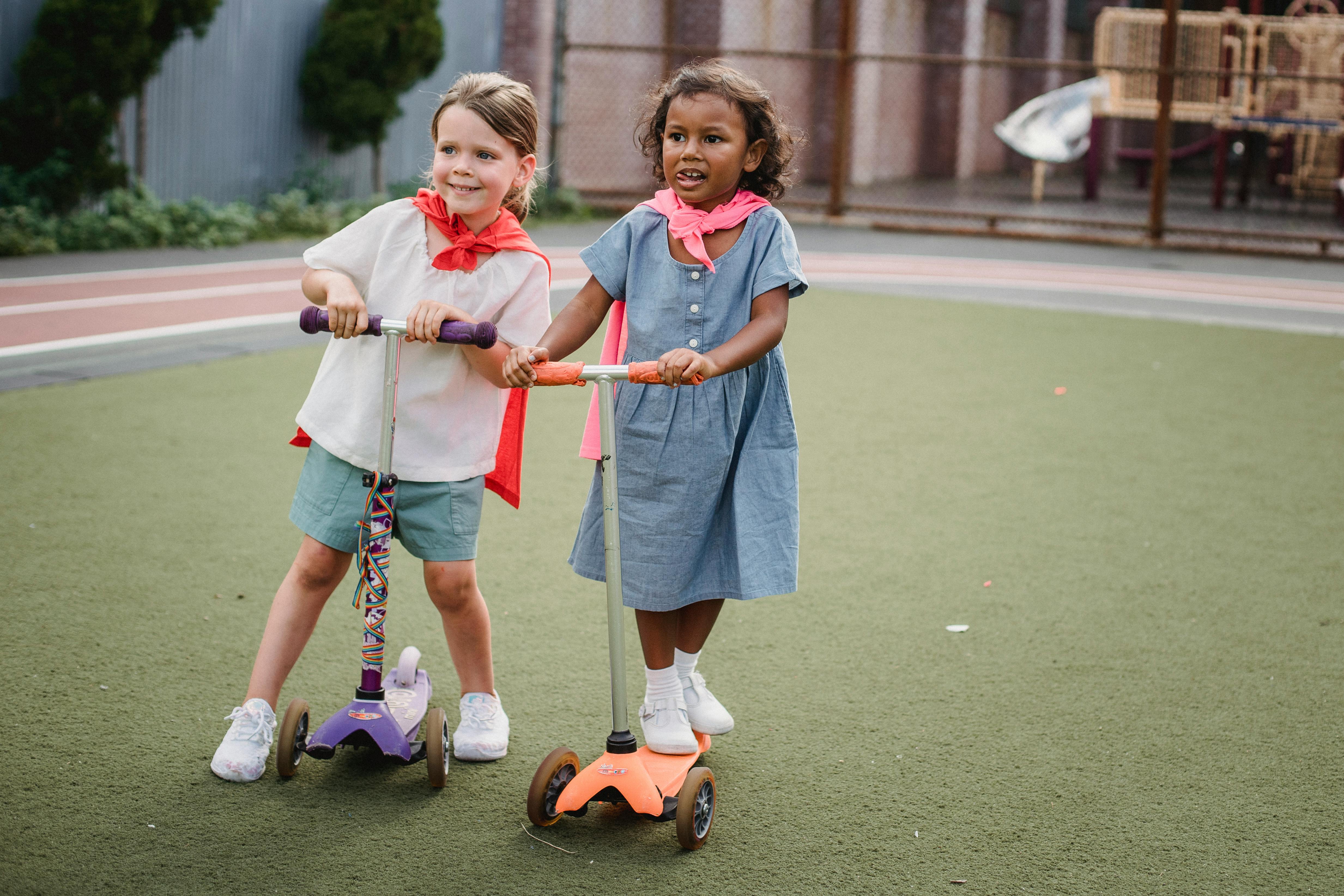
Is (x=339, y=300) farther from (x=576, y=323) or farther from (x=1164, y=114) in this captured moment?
(x=1164, y=114)

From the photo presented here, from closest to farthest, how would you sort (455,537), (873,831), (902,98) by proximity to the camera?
(873,831) < (455,537) < (902,98)

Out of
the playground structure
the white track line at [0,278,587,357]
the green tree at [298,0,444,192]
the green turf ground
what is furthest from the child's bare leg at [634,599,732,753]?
the playground structure

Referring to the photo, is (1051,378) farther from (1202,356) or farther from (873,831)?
(873,831)

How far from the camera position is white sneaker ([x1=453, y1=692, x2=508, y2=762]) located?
9.07 ft

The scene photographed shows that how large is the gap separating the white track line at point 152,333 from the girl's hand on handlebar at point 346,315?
396cm

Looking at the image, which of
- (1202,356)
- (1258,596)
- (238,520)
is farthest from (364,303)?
(1202,356)

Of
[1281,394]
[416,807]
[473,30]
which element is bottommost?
[416,807]

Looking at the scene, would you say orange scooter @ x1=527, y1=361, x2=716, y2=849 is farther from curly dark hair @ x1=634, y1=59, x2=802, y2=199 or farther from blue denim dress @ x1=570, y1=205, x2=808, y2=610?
curly dark hair @ x1=634, y1=59, x2=802, y2=199

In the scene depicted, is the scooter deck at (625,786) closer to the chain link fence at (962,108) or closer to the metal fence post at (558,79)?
the chain link fence at (962,108)

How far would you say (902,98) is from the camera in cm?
2156

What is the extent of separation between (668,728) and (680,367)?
0.84 metres

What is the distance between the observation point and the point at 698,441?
2613 mm

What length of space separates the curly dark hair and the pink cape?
4 centimetres

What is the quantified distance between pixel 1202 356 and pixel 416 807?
241 inches
